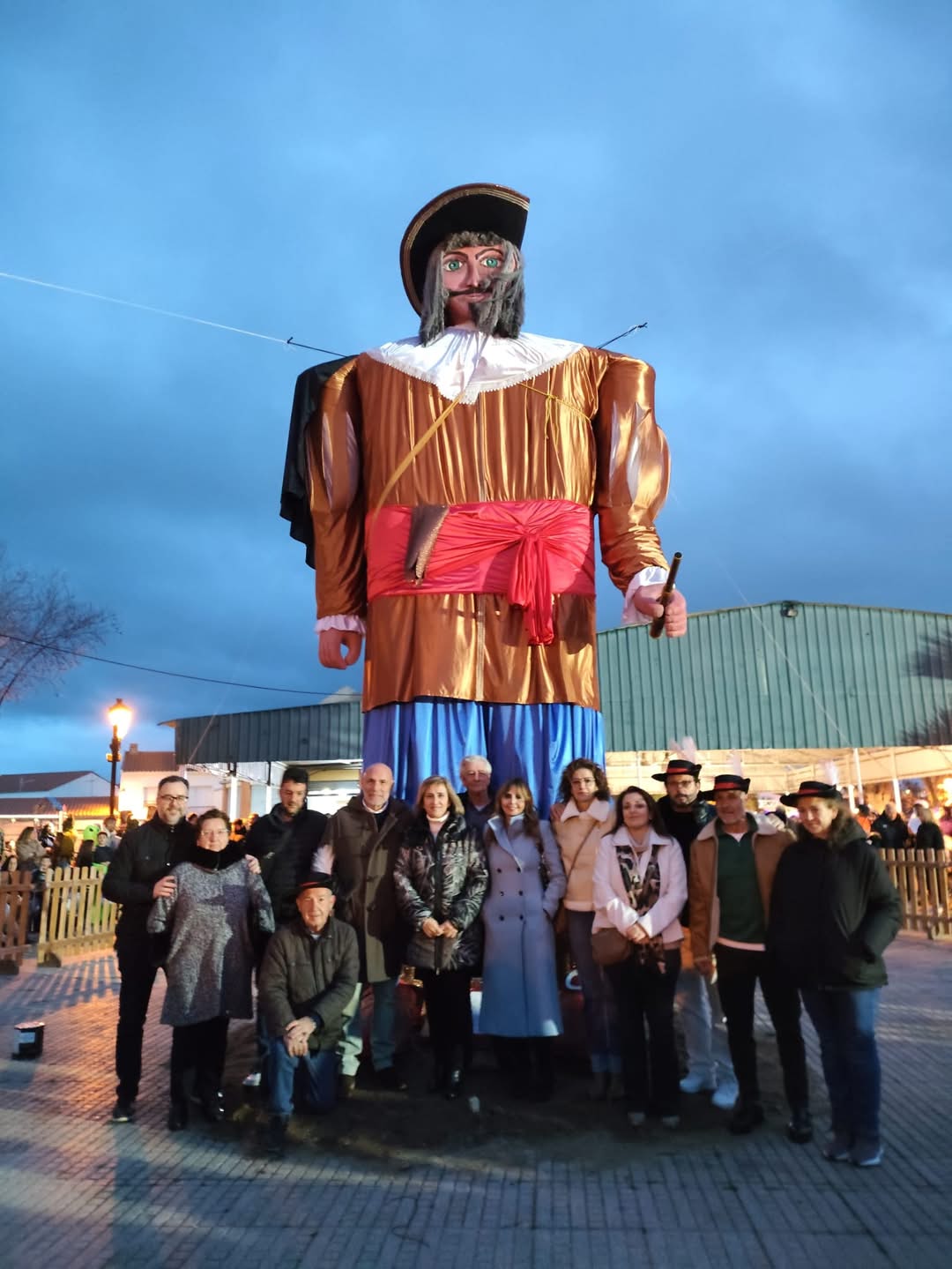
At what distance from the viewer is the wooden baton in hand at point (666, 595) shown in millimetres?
5492


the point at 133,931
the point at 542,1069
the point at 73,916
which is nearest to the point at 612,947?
the point at 542,1069

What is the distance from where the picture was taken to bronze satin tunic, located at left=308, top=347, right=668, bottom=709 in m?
5.93

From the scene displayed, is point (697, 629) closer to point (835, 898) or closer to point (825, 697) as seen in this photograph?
point (825, 697)

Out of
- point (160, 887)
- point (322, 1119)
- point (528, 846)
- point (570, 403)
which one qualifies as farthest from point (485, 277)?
point (322, 1119)

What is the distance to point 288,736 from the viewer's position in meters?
24.7

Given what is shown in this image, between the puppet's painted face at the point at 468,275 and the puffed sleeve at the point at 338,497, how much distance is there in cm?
77

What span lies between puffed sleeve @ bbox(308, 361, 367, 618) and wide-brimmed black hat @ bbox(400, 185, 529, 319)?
36.9 inches

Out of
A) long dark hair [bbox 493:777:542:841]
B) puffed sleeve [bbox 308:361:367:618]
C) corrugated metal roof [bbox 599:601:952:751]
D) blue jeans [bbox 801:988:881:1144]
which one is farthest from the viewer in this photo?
corrugated metal roof [bbox 599:601:952:751]

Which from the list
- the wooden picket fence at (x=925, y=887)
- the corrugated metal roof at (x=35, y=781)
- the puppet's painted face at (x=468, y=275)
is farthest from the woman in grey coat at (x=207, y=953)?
the corrugated metal roof at (x=35, y=781)

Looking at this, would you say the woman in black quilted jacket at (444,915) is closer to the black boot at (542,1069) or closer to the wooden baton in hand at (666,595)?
the black boot at (542,1069)

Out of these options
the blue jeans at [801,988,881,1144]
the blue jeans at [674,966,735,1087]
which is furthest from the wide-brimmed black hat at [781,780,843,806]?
the blue jeans at [674,966,735,1087]

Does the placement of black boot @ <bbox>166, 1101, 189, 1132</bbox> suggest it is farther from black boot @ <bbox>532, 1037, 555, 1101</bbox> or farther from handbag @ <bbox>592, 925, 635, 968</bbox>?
handbag @ <bbox>592, 925, 635, 968</bbox>

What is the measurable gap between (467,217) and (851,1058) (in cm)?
522

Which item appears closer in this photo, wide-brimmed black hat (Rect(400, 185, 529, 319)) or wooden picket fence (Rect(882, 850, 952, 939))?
wide-brimmed black hat (Rect(400, 185, 529, 319))
